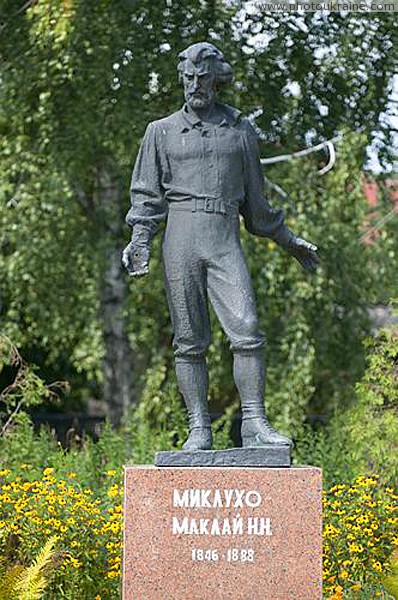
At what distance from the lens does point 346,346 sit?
44.0 ft

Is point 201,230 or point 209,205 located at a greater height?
point 209,205

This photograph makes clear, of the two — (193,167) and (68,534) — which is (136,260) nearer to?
(193,167)

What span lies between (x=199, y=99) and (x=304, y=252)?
107 cm

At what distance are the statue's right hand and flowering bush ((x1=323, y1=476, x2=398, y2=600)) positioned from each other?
7.55 ft

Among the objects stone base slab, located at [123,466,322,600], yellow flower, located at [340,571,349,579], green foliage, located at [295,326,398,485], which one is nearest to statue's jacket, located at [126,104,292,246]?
stone base slab, located at [123,466,322,600]

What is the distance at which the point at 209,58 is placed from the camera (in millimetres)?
6410

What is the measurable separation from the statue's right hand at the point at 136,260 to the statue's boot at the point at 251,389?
0.69 metres

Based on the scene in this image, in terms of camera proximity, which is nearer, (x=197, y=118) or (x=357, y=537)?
(x=197, y=118)

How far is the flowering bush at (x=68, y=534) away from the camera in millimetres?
7246

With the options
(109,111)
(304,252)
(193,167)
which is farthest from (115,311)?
(193,167)

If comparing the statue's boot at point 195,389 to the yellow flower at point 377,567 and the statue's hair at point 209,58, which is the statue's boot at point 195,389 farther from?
the yellow flower at point 377,567

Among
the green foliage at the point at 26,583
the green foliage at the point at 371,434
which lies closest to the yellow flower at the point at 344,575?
the green foliage at the point at 371,434

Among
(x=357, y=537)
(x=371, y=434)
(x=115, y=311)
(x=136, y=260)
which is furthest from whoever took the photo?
(x=115, y=311)

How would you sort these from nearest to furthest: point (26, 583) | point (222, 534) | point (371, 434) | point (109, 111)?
point (26, 583) < point (222, 534) < point (371, 434) < point (109, 111)
